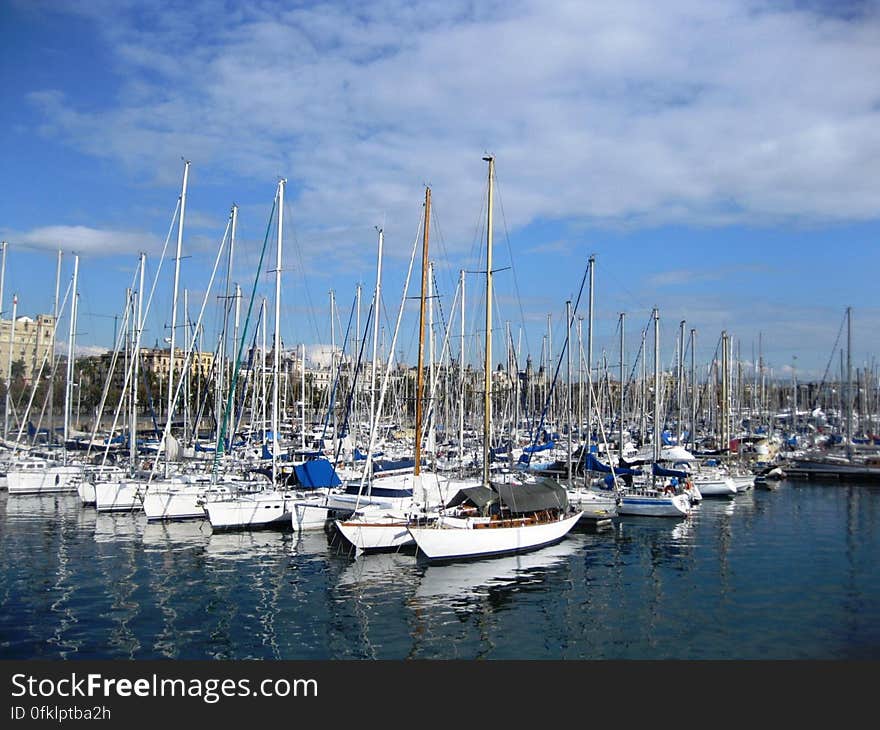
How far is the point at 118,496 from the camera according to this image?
1576 inches

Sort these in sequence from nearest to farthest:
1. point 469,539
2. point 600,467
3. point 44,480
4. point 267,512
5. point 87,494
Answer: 1. point 469,539
2. point 267,512
3. point 87,494
4. point 44,480
5. point 600,467

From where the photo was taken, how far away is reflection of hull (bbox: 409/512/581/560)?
28.3 m

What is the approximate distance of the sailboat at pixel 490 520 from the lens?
2856 cm

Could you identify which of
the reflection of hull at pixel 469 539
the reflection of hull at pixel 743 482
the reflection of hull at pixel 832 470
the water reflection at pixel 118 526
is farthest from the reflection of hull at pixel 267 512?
the reflection of hull at pixel 832 470

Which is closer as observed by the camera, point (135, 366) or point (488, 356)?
point (488, 356)

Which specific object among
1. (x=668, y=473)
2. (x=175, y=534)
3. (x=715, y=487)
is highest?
(x=668, y=473)

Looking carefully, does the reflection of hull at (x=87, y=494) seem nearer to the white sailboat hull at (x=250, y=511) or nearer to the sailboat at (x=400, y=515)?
the white sailboat hull at (x=250, y=511)

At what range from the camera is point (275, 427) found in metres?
35.7

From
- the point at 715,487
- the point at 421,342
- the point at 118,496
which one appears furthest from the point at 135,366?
the point at 715,487

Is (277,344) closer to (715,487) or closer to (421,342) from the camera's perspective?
→ (421,342)

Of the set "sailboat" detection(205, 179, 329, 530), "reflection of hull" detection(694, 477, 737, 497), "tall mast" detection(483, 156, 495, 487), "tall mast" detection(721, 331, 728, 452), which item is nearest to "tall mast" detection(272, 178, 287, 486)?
"sailboat" detection(205, 179, 329, 530)

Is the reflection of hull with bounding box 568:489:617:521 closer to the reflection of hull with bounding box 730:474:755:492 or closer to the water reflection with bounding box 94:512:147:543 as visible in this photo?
the reflection of hull with bounding box 730:474:755:492

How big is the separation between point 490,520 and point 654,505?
1612 centimetres

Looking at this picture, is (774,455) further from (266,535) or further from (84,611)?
(84,611)
